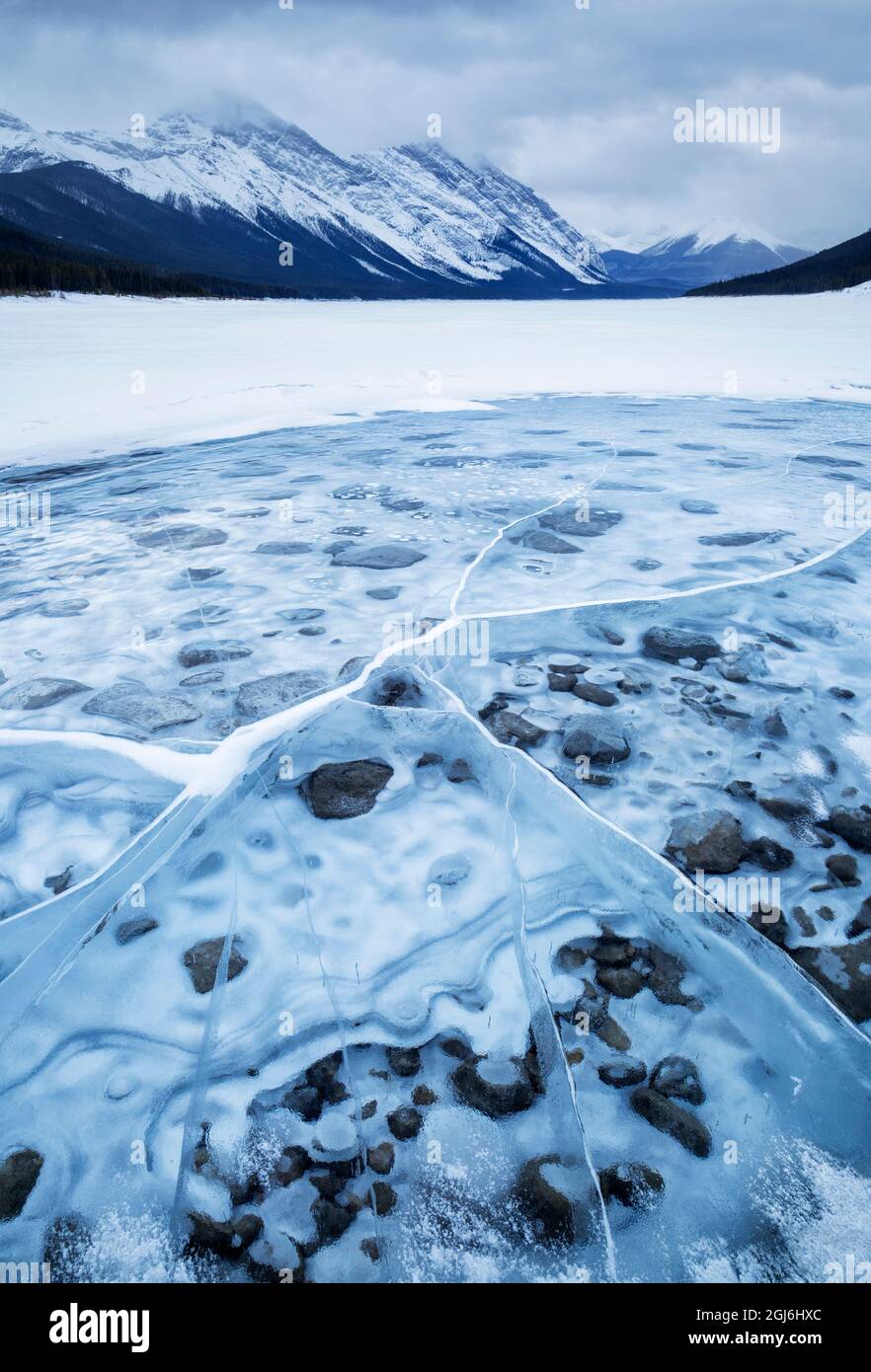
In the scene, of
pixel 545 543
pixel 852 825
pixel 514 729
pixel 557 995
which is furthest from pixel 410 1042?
pixel 545 543

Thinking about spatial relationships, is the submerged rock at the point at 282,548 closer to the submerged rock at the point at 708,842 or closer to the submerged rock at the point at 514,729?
the submerged rock at the point at 514,729

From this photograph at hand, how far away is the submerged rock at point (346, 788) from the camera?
1986mm

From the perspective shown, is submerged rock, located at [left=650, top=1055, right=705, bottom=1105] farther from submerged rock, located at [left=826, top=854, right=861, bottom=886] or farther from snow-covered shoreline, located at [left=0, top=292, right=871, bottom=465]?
snow-covered shoreline, located at [left=0, top=292, right=871, bottom=465]

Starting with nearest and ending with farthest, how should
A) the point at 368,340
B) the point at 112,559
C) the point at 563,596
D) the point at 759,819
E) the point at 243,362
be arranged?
the point at 759,819 → the point at 563,596 → the point at 112,559 → the point at 243,362 → the point at 368,340

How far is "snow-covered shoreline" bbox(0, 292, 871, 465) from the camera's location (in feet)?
24.3

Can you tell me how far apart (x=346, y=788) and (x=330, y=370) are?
10382 millimetres

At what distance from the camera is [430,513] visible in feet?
14.1

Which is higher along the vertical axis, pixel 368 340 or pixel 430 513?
pixel 368 340

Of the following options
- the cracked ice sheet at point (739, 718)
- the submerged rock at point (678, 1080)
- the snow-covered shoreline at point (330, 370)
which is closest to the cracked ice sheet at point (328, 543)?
the cracked ice sheet at point (739, 718)

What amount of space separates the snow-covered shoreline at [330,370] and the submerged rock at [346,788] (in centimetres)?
517

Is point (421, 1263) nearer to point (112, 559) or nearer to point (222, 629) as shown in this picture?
point (222, 629)

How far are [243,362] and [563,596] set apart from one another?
10.8 meters

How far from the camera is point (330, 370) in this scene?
11.0 meters
